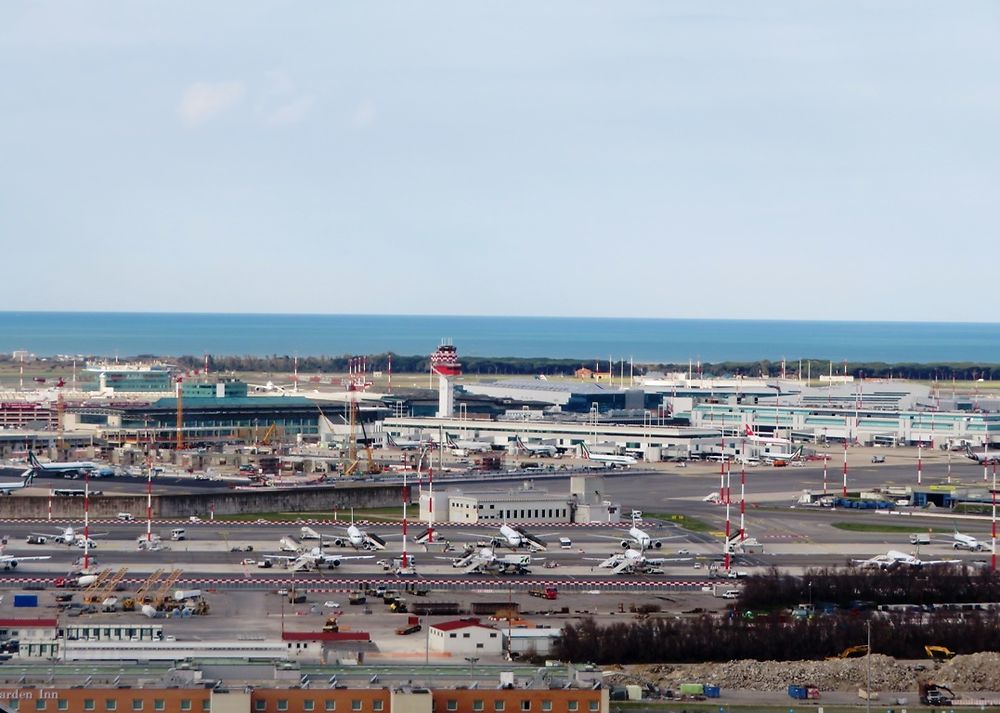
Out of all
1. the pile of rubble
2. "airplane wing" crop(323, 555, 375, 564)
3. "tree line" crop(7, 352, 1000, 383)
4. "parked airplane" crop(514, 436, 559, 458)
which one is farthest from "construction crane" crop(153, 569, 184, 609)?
"tree line" crop(7, 352, 1000, 383)

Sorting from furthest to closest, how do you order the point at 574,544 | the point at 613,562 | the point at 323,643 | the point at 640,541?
1. the point at 574,544
2. the point at 640,541
3. the point at 613,562
4. the point at 323,643

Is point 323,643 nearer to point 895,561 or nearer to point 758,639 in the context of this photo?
point 758,639

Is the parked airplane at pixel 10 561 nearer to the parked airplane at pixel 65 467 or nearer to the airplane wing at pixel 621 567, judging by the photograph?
the airplane wing at pixel 621 567

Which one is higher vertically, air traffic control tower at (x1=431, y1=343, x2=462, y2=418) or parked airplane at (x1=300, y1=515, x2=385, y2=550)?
air traffic control tower at (x1=431, y1=343, x2=462, y2=418)

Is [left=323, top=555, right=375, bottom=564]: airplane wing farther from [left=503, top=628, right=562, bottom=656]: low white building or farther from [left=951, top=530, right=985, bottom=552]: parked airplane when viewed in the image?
[left=951, top=530, right=985, bottom=552]: parked airplane

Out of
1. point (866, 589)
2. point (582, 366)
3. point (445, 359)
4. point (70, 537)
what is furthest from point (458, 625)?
point (582, 366)

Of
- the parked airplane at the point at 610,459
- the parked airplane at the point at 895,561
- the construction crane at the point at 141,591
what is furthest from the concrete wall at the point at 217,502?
the parked airplane at the point at 610,459
